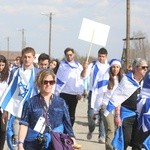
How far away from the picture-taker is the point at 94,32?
35.2 ft

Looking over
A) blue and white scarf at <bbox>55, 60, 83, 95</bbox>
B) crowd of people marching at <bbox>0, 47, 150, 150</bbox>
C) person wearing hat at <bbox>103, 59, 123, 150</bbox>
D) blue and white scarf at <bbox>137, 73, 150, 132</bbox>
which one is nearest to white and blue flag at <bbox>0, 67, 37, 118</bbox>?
crowd of people marching at <bbox>0, 47, 150, 150</bbox>

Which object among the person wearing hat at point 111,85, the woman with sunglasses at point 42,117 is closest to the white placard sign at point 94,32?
the person wearing hat at point 111,85

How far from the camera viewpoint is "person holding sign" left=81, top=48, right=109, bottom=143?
404 inches

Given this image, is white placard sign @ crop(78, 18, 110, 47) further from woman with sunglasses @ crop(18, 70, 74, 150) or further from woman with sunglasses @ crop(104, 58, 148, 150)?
woman with sunglasses @ crop(18, 70, 74, 150)

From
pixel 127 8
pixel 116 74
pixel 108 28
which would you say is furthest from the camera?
pixel 127 8

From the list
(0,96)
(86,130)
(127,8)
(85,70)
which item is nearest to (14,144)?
(0,96)

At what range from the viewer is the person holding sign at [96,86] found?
33.7ft

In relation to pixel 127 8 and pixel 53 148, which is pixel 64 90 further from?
pixel 127 8

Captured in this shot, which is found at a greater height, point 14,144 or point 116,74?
point 116,74

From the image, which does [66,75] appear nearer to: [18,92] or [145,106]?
[18,92]

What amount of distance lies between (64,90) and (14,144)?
12.4ft

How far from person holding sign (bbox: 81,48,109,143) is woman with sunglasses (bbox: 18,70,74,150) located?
16.3 ft

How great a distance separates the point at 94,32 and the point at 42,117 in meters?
5.88

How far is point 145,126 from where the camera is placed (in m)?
7.11
